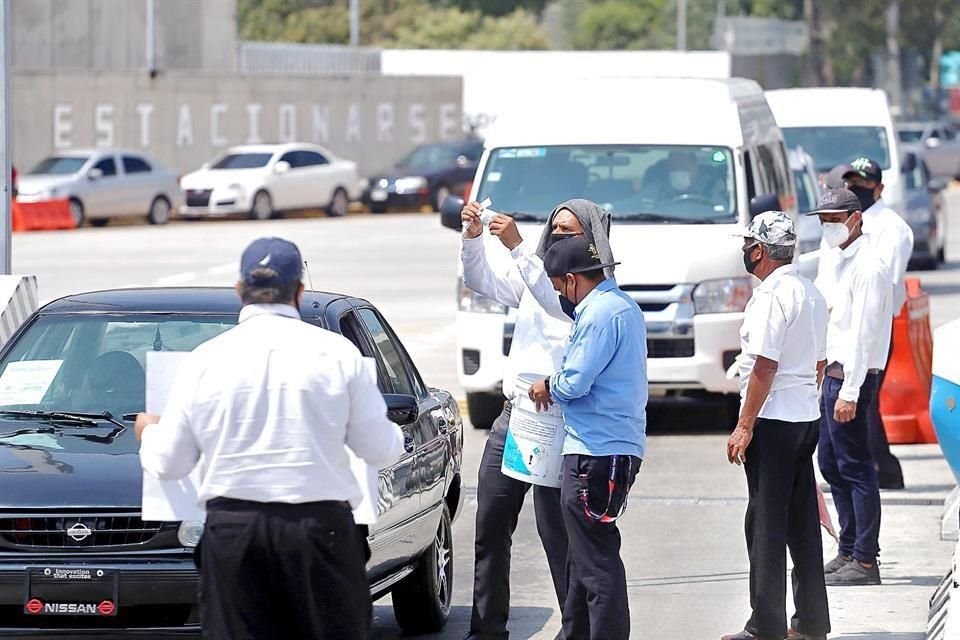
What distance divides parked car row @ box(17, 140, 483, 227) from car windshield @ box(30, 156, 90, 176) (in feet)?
0.06

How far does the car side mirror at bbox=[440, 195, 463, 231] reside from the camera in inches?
488

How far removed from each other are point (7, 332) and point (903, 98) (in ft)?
276

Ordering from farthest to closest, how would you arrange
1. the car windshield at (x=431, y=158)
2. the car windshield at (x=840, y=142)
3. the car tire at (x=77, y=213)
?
the car windshield at (x=431, y=158)
the car tire at (x=77, y=213)
the car windshield at (x=840, y=142)

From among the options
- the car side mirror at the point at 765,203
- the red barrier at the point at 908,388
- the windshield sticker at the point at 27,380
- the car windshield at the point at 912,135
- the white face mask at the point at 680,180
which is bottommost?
the car windshield at the point at 912,135

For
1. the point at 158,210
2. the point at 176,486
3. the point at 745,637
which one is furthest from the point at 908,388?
the point at 158,210

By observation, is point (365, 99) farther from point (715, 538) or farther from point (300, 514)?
point (300, 514)

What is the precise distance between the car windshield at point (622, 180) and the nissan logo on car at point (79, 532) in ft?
22.6

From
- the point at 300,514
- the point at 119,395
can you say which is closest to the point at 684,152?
the point at 119,395

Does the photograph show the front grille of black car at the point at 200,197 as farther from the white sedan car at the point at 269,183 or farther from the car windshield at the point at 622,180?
the car windshield at the point at 622,180

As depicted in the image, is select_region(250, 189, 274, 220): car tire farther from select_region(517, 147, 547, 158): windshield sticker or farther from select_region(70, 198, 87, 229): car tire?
select_region(517, 147, 547, 158): windshield sticker

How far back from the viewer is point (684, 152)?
13.2 m

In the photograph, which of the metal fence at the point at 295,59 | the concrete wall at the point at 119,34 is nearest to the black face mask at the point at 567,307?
the concrete wall at the point at 119,34

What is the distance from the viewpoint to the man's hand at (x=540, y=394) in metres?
6.31

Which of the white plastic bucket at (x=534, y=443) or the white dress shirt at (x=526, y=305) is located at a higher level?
the white dress shirt at (x=526, y=305)
